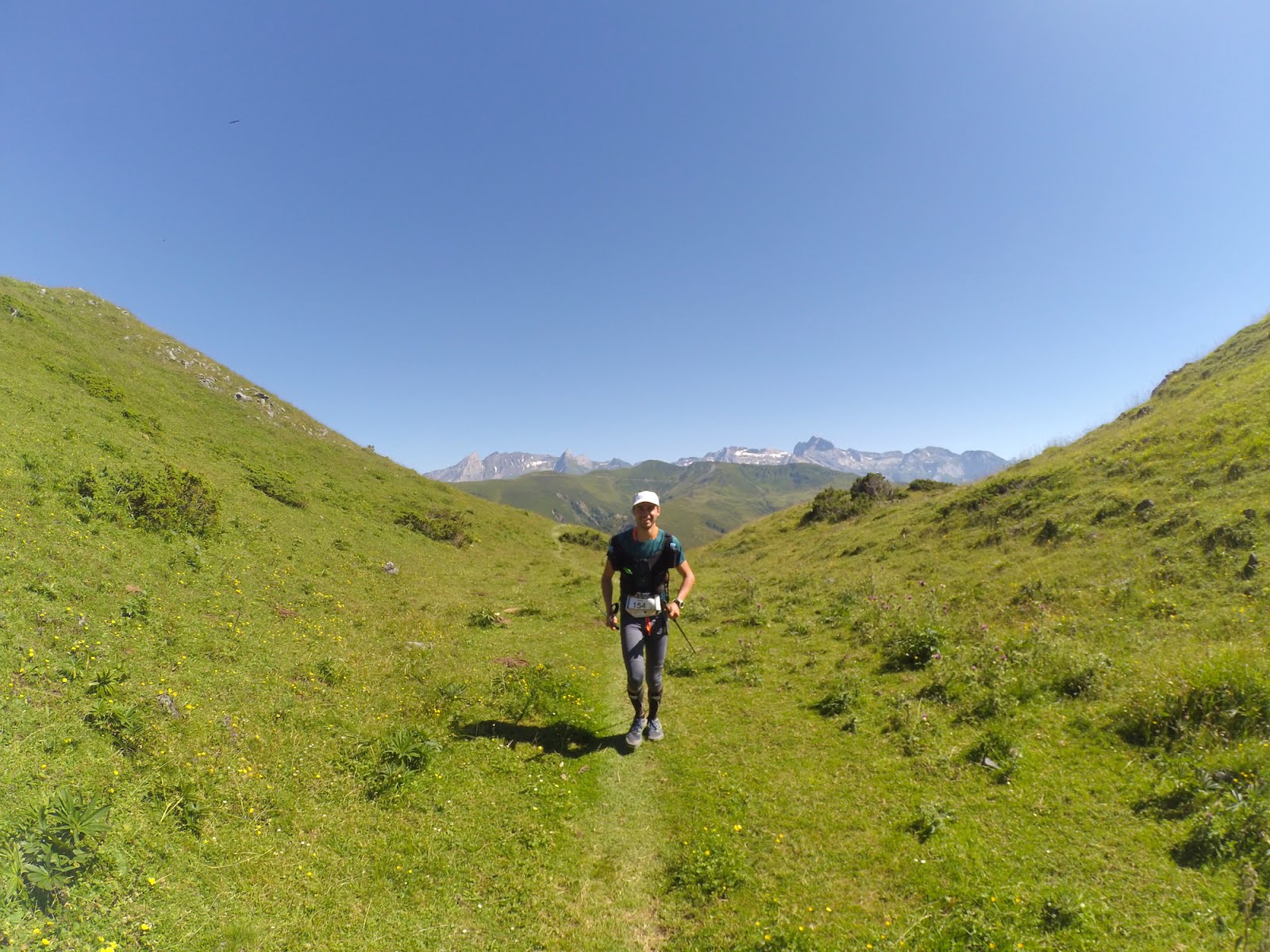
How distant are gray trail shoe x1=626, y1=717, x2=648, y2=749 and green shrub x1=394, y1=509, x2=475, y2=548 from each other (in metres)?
32.5

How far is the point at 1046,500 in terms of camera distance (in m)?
22.3

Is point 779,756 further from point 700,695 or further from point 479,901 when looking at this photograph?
point 479,901

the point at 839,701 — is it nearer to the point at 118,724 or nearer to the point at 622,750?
the point at 622,750

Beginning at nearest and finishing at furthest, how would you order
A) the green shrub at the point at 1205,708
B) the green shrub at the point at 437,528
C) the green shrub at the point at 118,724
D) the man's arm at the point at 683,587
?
the green shrub at the point at 118,724 → the green shrub at the point at 1205,708 → the man's arm at the point at 683,587 → the green shrub at the point at 437,528

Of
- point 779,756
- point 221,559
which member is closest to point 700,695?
point 779,756

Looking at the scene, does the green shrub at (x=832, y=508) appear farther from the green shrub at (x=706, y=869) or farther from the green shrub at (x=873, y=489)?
the green shrub at (x=706, y=869)

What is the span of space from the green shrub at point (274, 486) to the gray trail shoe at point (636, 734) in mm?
29487

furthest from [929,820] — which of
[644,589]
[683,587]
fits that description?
[644,589]

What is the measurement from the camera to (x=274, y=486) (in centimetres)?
3108

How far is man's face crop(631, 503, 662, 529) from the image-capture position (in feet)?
Result: 29.5

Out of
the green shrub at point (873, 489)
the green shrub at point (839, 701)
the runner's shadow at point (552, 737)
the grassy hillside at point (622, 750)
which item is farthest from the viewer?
the green shrub at point (873, 489)

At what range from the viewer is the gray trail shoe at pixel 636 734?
31.6 ft

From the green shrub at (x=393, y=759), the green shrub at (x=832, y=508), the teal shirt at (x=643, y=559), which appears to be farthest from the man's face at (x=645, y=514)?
the green shrub at (x=832, y=508)

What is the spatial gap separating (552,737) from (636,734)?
1.70 m
